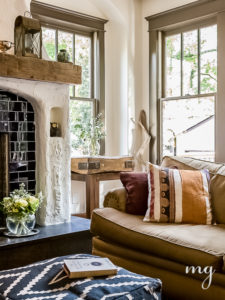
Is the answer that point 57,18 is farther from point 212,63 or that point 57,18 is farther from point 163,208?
point 163,208

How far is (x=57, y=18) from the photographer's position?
4789 mm

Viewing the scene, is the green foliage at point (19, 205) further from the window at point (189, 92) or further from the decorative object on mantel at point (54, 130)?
the window at point (189, 92)

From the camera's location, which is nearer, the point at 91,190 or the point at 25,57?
the point at 25,57

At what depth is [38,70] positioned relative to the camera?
3.49 m

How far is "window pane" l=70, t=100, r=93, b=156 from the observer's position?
16.5 feet

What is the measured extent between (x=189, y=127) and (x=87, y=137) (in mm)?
1272

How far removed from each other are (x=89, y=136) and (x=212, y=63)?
5.64 feet

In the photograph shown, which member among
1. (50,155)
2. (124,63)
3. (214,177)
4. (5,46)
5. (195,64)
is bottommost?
(214,177)

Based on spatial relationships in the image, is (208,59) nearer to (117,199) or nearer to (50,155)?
(50,155)

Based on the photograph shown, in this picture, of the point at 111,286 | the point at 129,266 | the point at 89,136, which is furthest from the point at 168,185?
the point at 89,136

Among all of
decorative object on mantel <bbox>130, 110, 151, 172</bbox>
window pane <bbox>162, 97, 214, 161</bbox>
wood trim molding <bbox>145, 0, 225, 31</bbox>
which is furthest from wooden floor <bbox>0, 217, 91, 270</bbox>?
wood trim molding <bbox>145, 0, 225, 31</bbox>

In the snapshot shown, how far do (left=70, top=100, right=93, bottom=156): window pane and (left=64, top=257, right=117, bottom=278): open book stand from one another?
3.07 meters

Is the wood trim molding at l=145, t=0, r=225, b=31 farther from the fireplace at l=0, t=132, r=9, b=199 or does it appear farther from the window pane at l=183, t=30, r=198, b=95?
the fireplace at l=0, t=132, r=9, b=199

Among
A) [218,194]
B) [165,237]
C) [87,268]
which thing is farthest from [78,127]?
[87,268]
